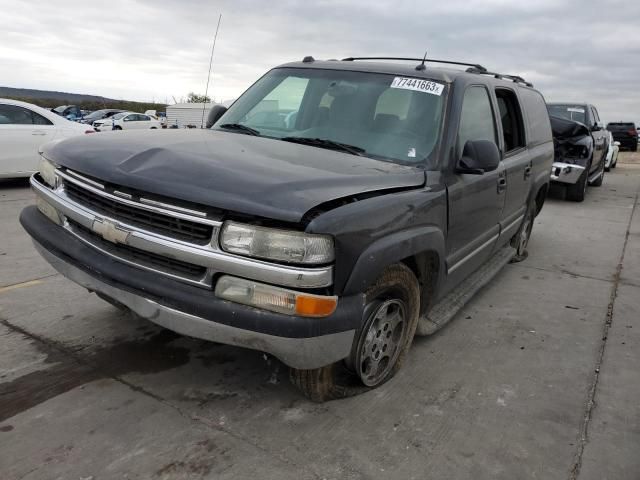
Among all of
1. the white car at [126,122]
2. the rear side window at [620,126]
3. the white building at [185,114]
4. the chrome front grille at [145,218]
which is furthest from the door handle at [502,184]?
the rear side window at [620,126]

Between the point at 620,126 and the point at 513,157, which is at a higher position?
the point at 620,126

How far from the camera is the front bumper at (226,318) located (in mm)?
2303

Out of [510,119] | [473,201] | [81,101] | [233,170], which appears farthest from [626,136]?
[81,101]

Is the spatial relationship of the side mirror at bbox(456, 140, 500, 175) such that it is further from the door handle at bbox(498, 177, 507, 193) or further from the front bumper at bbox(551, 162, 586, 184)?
the front bumper at bbox(551, 162, 586, 184)

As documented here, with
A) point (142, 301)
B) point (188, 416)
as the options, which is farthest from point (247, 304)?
point (188, 416)

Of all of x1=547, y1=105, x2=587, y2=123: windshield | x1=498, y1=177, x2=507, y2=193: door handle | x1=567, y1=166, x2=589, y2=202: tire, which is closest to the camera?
x1=498, y1=177, x2=507, y2=193: door handle

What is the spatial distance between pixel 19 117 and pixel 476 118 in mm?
8562

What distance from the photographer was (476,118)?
3.87 metres

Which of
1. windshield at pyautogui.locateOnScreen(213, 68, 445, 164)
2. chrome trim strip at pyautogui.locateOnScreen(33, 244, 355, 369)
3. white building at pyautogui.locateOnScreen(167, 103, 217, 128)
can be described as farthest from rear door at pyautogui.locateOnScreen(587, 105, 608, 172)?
white building at pyautogui.locateOnScreen(167, 103, 217, 128)

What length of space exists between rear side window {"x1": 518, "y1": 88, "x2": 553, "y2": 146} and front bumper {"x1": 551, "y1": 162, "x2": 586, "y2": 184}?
4.83 metres

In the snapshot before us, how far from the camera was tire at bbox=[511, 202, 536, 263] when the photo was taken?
5695 millimetres

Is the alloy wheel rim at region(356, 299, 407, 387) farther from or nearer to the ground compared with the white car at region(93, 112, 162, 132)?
nearer to the ground

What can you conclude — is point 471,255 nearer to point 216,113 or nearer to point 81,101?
point 216,113

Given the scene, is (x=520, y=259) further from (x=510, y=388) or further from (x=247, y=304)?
(x=247, y=304)
